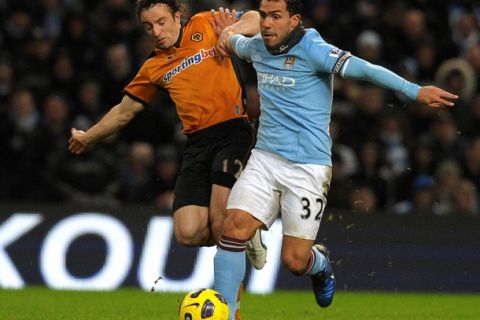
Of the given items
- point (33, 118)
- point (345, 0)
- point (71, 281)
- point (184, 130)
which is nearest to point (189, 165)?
point (184, 130)

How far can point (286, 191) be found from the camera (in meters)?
Result: 8.64

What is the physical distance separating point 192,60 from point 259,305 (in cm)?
261

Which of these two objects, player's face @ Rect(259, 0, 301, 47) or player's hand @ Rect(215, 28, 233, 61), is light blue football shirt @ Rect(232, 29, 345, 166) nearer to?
player's face @ Rect(259, 0, 301, 47)

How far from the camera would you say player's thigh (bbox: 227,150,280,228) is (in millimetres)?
8500

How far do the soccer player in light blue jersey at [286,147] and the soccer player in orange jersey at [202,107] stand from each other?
655 mm

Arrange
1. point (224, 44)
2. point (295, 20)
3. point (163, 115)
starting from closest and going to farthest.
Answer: point (295, 20) < point (224, 44) < point (163, 115)

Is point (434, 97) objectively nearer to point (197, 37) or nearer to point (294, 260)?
point (294, 260)

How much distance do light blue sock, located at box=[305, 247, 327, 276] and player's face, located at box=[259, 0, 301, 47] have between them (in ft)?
5.44

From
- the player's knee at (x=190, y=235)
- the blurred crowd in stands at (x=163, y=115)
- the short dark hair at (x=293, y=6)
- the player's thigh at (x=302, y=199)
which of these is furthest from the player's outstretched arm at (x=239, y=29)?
the blurred crowd in stands at (x=163, y=115)

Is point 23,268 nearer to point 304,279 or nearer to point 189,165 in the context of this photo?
point 304,279

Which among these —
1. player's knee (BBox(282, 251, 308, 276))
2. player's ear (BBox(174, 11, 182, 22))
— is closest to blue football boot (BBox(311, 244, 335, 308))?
player's knee (BBox(282, 251, 308, 276))

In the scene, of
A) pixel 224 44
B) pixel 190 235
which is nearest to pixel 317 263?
pixel 190 235

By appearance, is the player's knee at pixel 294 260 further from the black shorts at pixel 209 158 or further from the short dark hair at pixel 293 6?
the short dark hair at pixel 293 6

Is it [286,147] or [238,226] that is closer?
[238,226]
